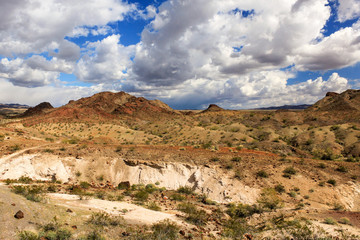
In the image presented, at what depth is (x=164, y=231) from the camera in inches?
346

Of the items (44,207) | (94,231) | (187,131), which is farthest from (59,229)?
(187,131)

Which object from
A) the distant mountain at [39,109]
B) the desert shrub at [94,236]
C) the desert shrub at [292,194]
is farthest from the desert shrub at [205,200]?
the distant mountain at [39,109]

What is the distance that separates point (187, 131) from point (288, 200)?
89.7 ft

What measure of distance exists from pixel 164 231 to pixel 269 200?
26.3 feet

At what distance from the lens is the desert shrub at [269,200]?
42.3 ft

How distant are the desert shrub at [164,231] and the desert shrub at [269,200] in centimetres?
679

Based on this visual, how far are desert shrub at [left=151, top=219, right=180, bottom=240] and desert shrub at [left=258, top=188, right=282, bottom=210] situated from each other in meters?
6.79

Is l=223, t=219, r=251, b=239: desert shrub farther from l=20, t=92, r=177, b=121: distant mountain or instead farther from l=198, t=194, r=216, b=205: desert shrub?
l=20, t=92, r=177, b=121: distant mountain

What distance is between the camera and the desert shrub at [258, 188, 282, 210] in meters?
12.9

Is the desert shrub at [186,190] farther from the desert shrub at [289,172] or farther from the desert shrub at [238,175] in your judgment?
the desert shrub at [289,172]

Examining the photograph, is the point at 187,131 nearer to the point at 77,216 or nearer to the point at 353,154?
the point at 353,154

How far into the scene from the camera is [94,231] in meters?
7.81

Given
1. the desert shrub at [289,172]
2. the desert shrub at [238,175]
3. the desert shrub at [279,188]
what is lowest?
the desert shrub at [279,188]

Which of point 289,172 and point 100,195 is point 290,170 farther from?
point 100,195
